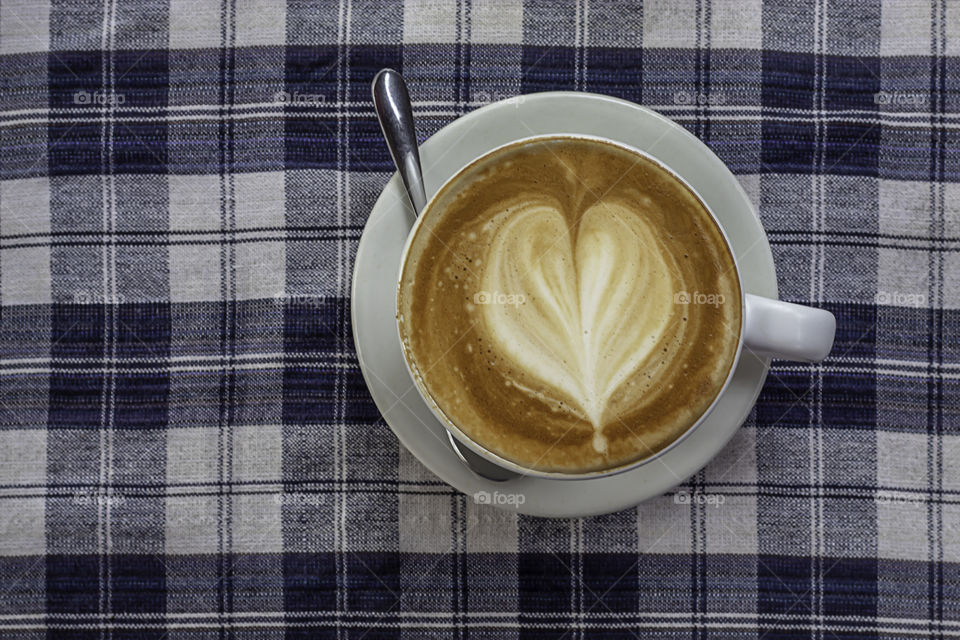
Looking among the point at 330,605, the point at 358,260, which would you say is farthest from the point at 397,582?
the point at 358,260

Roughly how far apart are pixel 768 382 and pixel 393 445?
54cm

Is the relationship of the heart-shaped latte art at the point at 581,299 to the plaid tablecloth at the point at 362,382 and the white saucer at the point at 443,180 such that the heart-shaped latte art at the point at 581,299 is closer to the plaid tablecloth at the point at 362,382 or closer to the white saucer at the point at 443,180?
the white saucer at the point at 443,180

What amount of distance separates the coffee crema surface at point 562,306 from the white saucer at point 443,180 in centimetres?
12

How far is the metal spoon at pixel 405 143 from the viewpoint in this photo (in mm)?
942

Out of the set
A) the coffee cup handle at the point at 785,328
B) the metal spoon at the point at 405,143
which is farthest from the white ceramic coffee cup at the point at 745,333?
the metal spoon at the point at 405,143

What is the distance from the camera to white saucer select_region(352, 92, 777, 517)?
94cm

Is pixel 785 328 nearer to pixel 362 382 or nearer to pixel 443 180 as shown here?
pixel 443 180

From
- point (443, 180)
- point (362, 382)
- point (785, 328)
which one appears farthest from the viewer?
point (362, 382)

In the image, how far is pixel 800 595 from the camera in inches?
43.1

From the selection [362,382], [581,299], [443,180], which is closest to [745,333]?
[581,299]

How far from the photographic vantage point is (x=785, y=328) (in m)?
0.83

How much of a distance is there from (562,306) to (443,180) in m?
0.24

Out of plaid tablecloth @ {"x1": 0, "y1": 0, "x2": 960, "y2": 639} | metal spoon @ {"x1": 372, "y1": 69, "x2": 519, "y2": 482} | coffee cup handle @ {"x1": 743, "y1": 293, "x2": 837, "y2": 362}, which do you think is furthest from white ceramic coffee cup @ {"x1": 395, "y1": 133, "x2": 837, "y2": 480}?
plaid tablecloth @ {"x1": 0, "y1": 0, "x2": 960, "y2": 639}

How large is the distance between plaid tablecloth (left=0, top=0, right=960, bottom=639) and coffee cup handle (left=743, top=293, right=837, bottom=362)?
269mm
